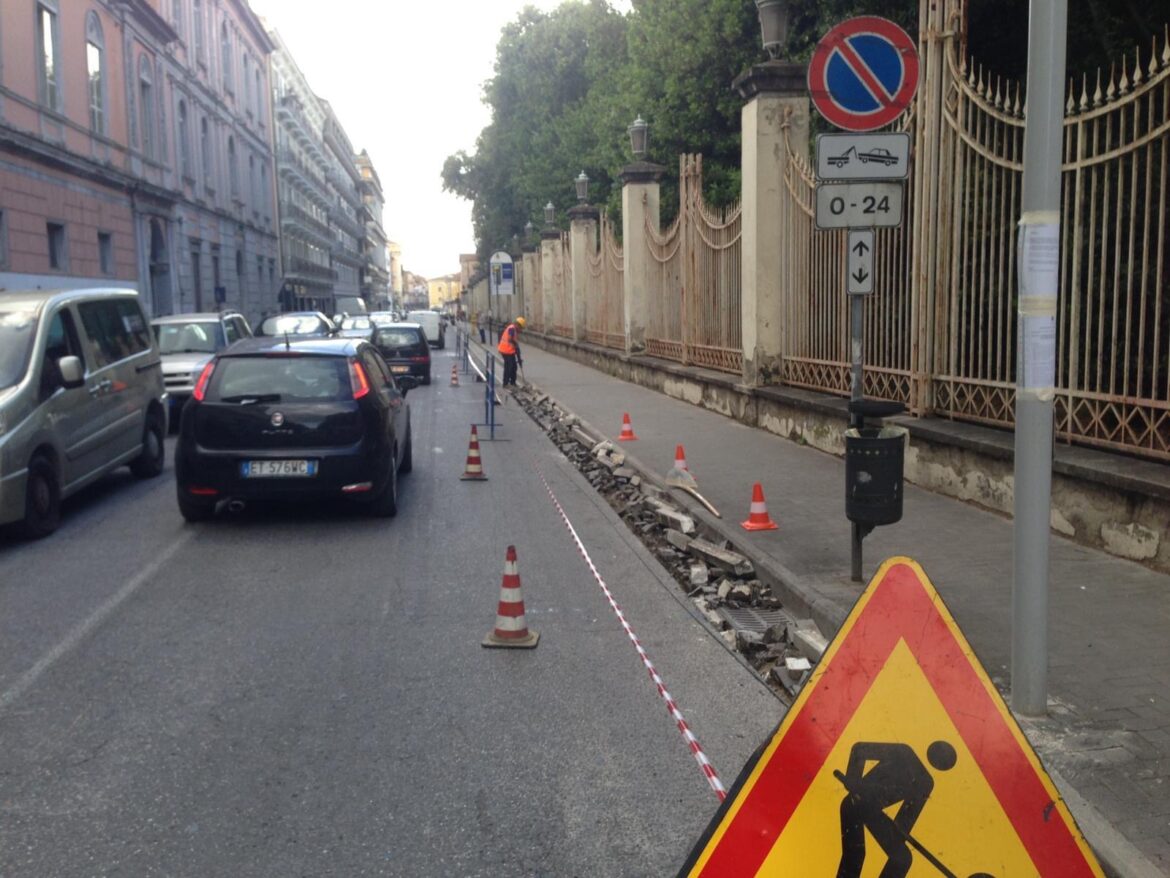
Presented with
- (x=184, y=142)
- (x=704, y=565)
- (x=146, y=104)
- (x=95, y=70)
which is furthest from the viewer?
(x=184, y=142)

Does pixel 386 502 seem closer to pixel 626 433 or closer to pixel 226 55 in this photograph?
pixel 626 433

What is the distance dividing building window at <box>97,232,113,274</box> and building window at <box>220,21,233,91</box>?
748 inches

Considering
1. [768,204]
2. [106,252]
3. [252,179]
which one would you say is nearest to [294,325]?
[106,252]

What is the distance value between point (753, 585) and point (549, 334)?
32042 mm

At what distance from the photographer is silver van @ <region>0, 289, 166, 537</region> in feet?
28.1

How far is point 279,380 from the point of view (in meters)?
9.30

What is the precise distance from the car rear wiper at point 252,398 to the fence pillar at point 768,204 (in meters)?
6.73

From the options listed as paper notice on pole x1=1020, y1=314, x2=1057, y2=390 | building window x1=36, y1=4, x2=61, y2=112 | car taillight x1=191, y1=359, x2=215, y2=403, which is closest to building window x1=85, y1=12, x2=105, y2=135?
building window x1=36, y1=4, x2=61, y2=112

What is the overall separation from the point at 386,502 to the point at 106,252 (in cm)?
2245

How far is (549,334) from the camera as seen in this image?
38906 millimetres

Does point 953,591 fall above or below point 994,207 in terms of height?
below

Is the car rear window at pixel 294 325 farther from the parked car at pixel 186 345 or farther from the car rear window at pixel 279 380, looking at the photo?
the car rear window at pixel 279 380

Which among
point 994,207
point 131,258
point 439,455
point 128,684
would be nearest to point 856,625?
point 128,684

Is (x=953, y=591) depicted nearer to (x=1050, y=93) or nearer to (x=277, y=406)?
(x=1050, y=93)
